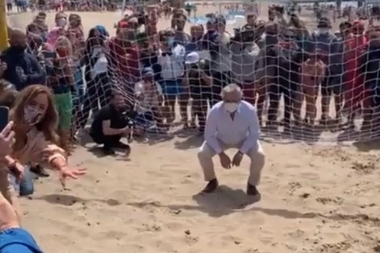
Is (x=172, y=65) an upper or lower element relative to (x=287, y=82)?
upper

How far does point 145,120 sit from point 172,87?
20.4 inches

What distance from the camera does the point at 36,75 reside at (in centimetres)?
717

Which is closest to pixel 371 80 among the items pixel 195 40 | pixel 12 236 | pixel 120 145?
pixel 195 40

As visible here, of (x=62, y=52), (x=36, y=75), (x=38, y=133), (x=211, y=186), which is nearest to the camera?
(x=38, y=133)

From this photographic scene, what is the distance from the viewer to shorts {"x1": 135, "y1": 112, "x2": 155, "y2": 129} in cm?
869

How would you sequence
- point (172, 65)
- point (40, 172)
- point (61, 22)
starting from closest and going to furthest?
point (40, 172), point (172, 65), point (61, 22)

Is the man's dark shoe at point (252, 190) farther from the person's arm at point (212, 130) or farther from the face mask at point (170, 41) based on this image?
the face mask at point (170, 41)

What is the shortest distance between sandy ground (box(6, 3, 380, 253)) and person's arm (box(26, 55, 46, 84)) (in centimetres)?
92

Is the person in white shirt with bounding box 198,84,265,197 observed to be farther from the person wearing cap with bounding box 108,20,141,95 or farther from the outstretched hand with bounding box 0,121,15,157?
the outstretched hand with bounding box 0,121,15,157

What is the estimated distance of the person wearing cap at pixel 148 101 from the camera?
871cm

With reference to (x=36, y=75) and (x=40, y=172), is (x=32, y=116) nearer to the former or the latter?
(x=40, y=172)

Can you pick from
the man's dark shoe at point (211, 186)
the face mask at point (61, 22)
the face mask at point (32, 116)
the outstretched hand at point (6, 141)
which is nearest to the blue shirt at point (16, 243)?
the outstretched hand at point (6, 141)

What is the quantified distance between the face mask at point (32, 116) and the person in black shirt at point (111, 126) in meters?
3.78

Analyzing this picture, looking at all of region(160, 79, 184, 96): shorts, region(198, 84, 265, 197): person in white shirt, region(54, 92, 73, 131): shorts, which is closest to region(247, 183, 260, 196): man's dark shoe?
region(198, 84, 265, 197): person in white shirt
